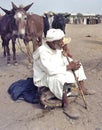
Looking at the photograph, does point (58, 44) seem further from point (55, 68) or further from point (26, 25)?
point (26, 25)

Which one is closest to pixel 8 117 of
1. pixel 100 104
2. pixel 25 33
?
pixel 100 104

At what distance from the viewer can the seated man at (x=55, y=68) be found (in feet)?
19.6

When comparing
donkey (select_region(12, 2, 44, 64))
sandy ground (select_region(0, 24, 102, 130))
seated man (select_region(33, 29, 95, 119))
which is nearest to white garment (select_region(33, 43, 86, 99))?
seated man (select_region(33, 29, 95, 119))

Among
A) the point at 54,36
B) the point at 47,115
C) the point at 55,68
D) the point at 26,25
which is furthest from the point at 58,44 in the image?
the point at 26,25

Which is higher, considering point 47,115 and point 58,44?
point 58,44

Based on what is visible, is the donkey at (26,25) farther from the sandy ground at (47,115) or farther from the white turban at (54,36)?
the white turban at (54,36)

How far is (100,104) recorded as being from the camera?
6441mm

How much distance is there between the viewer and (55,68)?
6.01m

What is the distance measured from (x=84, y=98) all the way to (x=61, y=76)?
2.21 feet

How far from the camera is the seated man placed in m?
5.97

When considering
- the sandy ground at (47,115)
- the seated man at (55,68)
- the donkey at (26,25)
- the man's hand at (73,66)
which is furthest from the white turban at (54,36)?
the donkey at (26,25)

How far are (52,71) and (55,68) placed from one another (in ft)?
0.32

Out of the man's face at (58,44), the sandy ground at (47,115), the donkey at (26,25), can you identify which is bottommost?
the sandy ground at (47,115)

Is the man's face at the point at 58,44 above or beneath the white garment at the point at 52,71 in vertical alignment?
above
